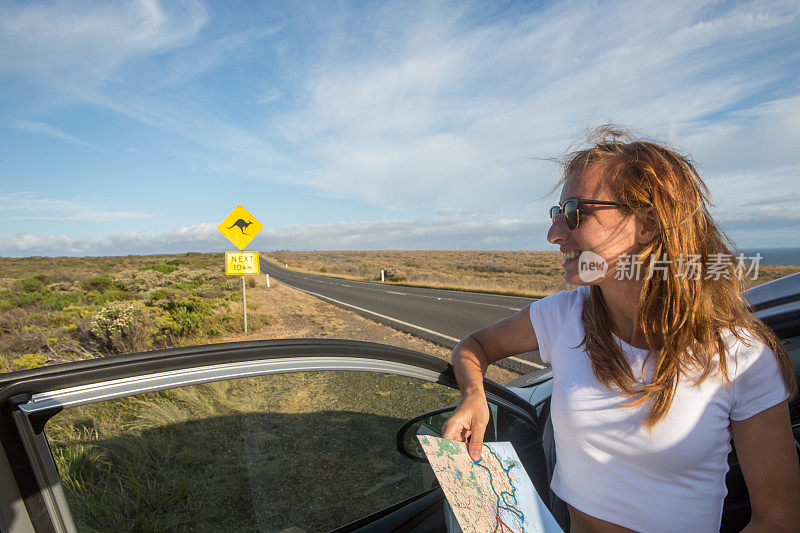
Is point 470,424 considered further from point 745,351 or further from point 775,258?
point 775,258

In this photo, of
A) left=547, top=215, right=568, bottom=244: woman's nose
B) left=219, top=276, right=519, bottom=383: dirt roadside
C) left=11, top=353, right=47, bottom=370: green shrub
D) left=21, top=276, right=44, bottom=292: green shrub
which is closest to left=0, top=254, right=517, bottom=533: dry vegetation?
left=547, top=215, right=568, bottom=244: woman's nose

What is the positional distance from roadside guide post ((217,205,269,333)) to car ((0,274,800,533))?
9.25 metres

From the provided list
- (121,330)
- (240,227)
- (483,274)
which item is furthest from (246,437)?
(483,274)

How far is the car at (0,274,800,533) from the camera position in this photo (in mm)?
918

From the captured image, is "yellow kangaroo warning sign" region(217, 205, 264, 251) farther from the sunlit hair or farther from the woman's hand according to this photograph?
the sunlit hair

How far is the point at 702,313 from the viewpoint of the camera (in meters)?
1.25

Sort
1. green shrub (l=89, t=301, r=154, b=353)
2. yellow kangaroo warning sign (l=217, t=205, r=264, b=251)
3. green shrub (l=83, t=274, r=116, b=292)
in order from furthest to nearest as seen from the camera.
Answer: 1. green shrub (l=83, t=274, r=116, b=292)
2. yellow kangaroo warning sign (l=217, t=205, r=264, b=251)
3. green shrub (l=89, t=301, r=154, b=353)

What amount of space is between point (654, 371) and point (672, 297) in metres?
0.23

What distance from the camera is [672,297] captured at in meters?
1.26

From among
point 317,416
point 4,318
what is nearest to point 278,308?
point 4,318

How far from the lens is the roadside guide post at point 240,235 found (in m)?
10.2

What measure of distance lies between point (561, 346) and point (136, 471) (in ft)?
4.55

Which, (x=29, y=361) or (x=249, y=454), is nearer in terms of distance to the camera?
(x=249, y=454)

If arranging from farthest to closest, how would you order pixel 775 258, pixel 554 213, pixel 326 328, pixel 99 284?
pixel 775 258 → pixel 99 284 → pixel 326 328 → pixel 554 213
